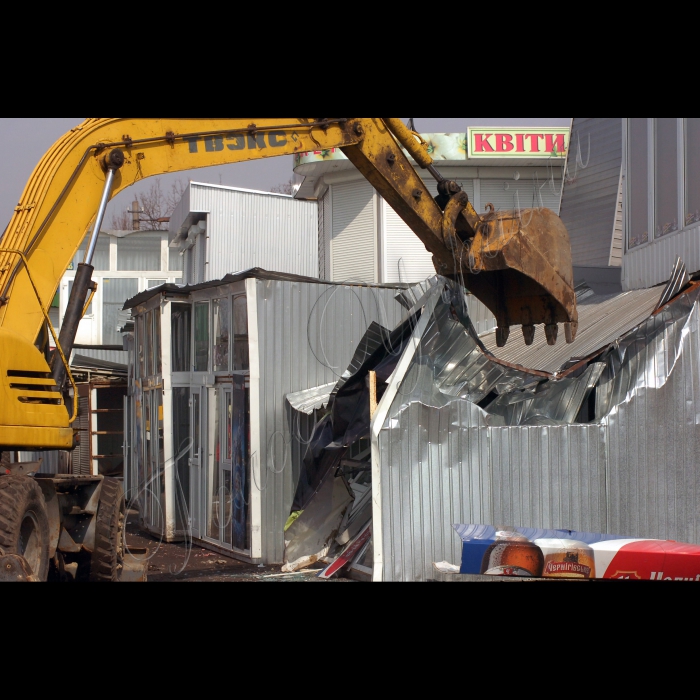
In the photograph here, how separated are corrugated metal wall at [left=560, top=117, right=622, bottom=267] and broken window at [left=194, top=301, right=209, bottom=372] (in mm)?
6713

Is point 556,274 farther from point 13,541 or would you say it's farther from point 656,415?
point 13,541

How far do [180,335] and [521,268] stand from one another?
8101 millimetres

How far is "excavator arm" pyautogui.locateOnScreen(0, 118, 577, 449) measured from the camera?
248 inches

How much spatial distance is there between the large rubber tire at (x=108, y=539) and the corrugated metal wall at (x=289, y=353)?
9.48 ft

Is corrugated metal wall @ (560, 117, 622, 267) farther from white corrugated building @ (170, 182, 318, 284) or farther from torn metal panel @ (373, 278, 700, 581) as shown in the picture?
white corrugated building @ (170, 182, 318, 284)

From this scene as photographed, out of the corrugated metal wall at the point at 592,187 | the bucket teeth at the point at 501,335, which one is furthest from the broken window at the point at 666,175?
the bucket teeth at the point at 501,335

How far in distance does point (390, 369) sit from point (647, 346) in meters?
2.94

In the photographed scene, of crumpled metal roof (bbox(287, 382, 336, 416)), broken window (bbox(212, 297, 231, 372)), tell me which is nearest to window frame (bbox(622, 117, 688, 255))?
crumpled metal roof (bbox(287, 382, 336, 416))

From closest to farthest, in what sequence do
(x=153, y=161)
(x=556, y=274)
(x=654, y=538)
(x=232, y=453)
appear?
(x=153, y=161)
(x=556, y=274)
(x=654, y=538)
(x=232, y=453)

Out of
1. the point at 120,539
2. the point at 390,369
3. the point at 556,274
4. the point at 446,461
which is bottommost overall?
the point at 120,539

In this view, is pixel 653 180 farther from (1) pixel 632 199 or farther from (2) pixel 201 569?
(2) pixel 201 569

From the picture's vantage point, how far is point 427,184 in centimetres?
1852

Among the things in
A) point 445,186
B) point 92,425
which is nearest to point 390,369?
point 445,186

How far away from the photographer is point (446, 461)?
9.22 metres
